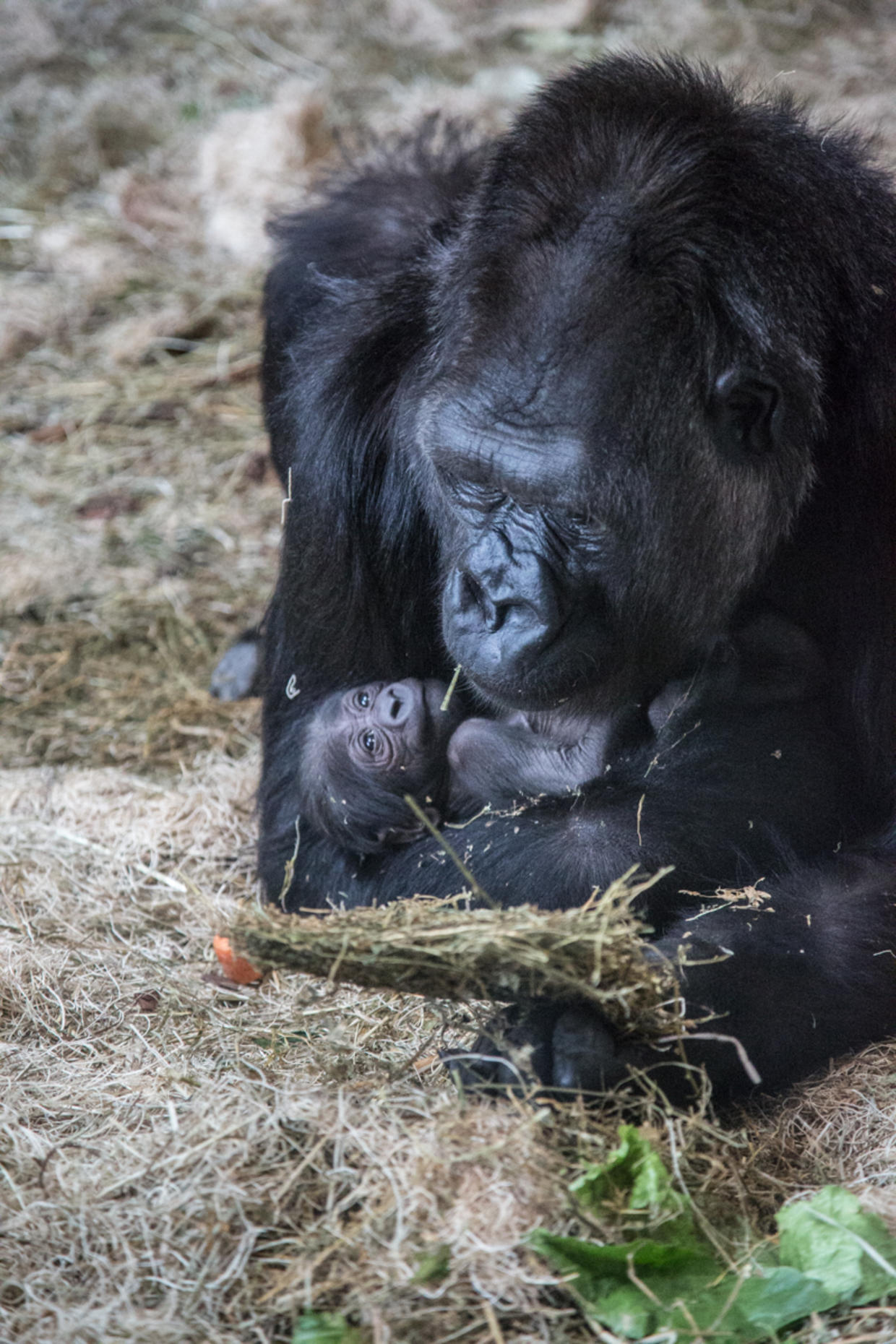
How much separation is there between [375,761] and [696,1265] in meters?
2.12

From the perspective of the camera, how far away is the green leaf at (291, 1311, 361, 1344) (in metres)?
2.56

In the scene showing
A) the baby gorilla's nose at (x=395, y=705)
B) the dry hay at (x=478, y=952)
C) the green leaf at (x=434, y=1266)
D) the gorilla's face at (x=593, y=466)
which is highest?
the gorilla's face at (x=593, y=466)

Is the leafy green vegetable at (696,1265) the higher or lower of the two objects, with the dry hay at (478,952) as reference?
lower

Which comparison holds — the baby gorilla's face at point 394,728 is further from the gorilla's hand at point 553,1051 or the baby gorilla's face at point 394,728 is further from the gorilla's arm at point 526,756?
the gorilla's hand at point 553,1051

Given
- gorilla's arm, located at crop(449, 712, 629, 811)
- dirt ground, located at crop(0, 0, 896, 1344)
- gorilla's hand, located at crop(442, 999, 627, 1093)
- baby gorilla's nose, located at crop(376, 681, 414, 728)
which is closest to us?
dirt ground, located at crop(0, 0, 896, 1344)

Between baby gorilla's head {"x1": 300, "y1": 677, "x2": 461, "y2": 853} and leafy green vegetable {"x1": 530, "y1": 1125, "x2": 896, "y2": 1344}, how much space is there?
177 cm

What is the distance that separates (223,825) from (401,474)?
1.71m

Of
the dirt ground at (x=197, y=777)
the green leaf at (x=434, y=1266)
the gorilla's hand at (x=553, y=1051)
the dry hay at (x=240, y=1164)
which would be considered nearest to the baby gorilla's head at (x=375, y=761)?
the dirt ground at (x=197, y=777)

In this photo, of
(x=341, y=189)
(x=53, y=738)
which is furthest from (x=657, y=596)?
(x=53, y=738)

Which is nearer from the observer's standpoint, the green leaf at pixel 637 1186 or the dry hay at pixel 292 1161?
the dry hay at pixel 292 1161

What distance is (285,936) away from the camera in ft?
9.43

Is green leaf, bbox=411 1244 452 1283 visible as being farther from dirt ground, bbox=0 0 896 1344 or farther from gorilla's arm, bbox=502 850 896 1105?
gorilla's arm, bbox=502 850 896 1105

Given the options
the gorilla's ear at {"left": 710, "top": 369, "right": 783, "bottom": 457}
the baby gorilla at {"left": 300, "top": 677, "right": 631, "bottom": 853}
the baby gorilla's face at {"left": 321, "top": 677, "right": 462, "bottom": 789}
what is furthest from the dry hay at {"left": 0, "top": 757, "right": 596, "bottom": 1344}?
the gorilla's ear at {"left": 710, "top": 369, "right": 783, "bottom": 457}

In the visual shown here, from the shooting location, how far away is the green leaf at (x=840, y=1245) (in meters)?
2.74
